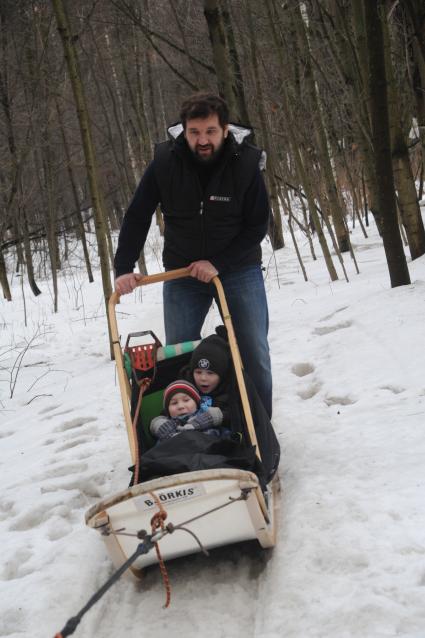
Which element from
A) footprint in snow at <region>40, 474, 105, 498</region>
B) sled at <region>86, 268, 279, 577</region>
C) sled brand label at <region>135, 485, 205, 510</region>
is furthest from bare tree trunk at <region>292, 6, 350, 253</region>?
sled brand label at <region>135, 485, 205, 510</region>

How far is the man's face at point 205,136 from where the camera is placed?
111 inches

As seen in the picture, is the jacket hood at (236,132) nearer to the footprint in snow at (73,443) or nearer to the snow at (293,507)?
the snow at (293,507)

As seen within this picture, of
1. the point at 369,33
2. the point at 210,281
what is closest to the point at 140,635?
the point at 210,281

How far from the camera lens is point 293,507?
2.67 m

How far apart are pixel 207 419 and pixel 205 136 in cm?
142

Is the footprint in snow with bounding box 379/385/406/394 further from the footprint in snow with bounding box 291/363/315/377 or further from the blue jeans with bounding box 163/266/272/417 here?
the footprint in snow with bounding box 291/363/315/377

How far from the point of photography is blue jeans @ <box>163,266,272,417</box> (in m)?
3.28

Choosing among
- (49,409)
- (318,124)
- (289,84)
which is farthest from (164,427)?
(318,124)

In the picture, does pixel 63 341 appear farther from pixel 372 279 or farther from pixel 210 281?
pixel 210 281

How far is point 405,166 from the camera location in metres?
6.16

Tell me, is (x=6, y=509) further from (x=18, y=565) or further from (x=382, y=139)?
(x=382, y=139)

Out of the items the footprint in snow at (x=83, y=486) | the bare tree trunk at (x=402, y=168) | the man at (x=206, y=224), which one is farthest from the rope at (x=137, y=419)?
the bare tree trunk at (x=402, y=168)

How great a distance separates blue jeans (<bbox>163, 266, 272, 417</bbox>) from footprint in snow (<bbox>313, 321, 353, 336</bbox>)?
222cm

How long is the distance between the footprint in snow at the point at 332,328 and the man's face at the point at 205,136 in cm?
291
